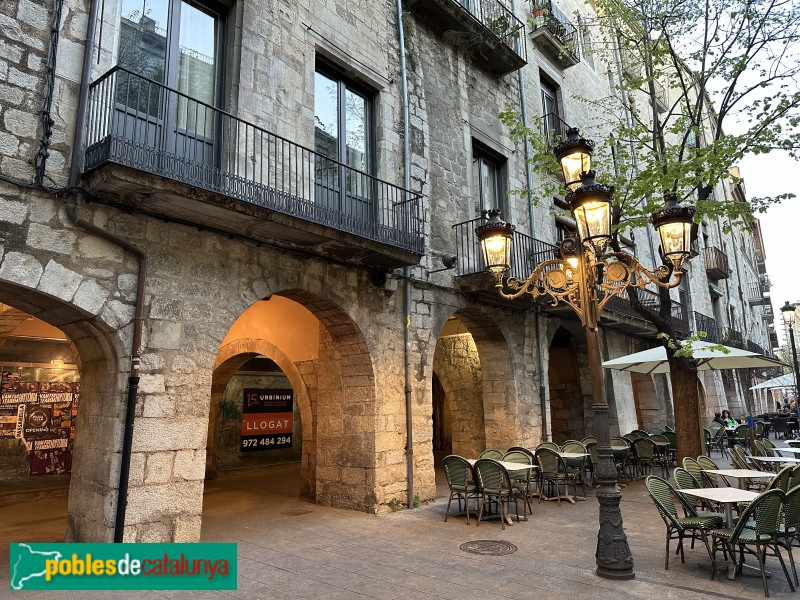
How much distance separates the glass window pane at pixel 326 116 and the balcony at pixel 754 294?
3181 centimetres

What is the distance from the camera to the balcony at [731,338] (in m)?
20.2

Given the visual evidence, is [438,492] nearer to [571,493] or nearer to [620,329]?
[571,493]

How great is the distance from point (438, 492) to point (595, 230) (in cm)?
605

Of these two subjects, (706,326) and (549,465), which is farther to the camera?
(706,326)

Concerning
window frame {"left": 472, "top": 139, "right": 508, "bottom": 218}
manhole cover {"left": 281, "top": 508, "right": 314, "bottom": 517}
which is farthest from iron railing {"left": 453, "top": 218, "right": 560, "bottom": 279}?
manhole cover {"left": 281, "top": 508, "right": 314, "bottom": 517}

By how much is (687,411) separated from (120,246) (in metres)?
7.99

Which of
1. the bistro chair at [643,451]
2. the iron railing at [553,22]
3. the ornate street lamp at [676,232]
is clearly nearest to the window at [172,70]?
the ornate street lamp at [676,232]

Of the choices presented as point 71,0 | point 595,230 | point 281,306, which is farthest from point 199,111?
point 595,230

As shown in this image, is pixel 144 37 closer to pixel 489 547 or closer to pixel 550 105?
pixel 489 547

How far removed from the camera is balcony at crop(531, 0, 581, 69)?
44.3ft

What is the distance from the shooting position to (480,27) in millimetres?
10516

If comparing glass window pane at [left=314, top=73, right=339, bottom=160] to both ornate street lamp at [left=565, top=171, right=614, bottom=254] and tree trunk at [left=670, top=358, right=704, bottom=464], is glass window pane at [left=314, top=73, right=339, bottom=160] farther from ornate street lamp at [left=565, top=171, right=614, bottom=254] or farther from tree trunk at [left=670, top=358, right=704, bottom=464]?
tree trunk at [left=670, top=358, right=704, bottom=464]

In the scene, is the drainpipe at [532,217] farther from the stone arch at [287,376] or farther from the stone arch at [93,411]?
the stone arch at [93,411]

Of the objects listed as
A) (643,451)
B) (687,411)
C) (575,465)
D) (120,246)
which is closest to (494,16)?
(687,411)
